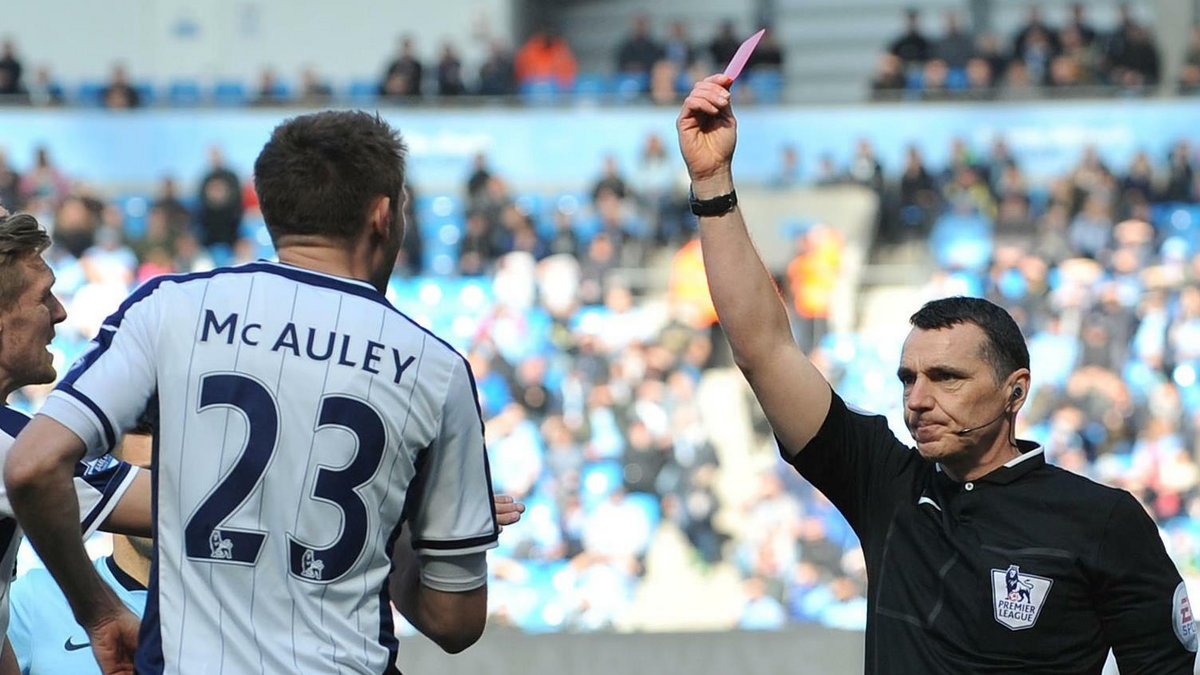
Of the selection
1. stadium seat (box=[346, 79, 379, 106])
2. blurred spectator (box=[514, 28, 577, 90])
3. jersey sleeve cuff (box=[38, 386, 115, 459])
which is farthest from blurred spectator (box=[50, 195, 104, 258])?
jersey sleeve cuff (box=[38, 386, 115, 459])

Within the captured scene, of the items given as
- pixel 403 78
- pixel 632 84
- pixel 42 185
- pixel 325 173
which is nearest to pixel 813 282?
pixel 632 84

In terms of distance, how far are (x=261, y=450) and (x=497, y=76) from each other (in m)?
17.4

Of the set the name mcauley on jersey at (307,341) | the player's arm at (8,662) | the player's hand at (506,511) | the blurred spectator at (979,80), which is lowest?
the player's arm at (8,662)

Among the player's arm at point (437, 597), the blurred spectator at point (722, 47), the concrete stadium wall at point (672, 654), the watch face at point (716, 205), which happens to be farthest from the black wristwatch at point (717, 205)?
the blurred spectator at point (722, 47)

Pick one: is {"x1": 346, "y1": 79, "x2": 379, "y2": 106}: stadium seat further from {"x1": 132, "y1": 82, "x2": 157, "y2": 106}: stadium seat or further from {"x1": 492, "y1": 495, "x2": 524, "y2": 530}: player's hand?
{"x1": 492, "y1": 495, "x2": 524, "y2": 530}: player's hand

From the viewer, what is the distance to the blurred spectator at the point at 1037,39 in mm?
19875

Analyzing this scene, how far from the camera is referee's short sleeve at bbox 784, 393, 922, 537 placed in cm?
356

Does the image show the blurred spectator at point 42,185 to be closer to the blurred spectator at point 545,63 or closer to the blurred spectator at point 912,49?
the blurred spectator at point 545,63

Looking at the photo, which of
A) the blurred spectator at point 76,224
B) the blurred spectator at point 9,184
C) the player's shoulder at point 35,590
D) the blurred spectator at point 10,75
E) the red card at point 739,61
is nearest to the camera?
the red card at point 739,61

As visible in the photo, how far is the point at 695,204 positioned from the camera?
3543 mm

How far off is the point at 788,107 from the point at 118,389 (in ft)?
55.0

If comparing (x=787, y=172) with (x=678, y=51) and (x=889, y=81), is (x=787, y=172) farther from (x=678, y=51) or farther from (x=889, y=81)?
(x=678, y=51)

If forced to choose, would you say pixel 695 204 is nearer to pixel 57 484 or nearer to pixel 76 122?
pixel 57 484

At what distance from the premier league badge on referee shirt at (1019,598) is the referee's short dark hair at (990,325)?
1.39ft
